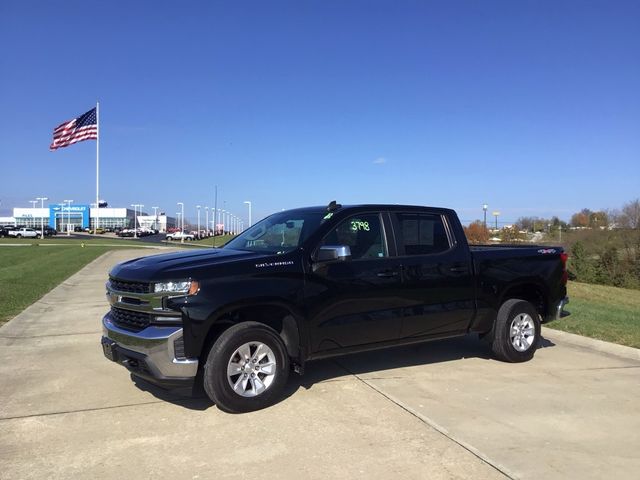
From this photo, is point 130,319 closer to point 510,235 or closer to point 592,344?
point 592,344

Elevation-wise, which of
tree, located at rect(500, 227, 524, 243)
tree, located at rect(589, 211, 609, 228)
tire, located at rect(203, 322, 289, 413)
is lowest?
tire, located at rect(203, 322, 289, 413)

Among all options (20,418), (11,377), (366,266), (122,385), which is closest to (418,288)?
(366,266)

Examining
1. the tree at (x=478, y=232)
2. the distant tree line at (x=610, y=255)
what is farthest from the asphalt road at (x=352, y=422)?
the tree at (x=478, y=232)

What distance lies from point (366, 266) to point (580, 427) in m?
2.36

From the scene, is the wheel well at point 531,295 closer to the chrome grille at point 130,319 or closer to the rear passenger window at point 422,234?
the rear passenger window at point 422,234

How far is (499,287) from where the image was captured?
22.1 feet

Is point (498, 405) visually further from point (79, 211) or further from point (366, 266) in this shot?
point (79, 211)

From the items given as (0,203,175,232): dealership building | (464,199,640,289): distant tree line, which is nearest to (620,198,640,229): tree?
(464,199,640,289): distant tree line

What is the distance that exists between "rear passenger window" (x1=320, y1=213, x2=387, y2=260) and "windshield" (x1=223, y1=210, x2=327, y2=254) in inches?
9.0

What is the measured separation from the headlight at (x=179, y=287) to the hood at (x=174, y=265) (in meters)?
0.05

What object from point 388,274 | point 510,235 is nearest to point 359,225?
point 388,274

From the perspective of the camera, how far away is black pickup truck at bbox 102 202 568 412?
4.79 meters

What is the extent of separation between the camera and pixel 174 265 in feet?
16.4

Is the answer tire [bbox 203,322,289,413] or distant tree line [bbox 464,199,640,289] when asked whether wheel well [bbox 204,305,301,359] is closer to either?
tire [bbox 203,322,289,413]
